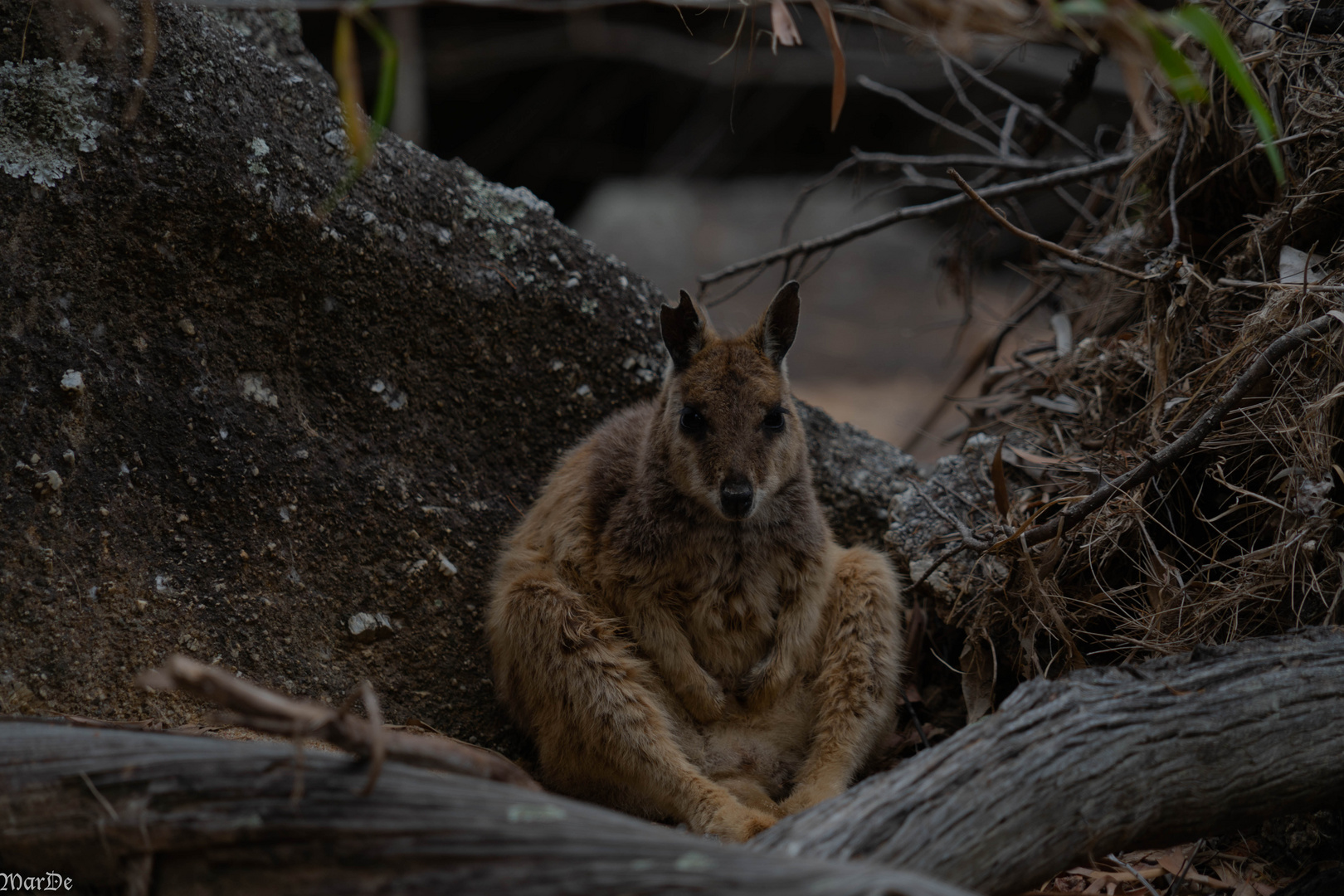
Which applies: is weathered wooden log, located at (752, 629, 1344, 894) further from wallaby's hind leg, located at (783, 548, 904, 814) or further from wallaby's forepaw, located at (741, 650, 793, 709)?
wallaby's forepaw, located at (741, 650, 793, 709)

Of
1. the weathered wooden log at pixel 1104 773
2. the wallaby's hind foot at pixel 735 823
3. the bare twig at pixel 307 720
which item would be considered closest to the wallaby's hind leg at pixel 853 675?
the wallaby's hind foot at pixel 735 823

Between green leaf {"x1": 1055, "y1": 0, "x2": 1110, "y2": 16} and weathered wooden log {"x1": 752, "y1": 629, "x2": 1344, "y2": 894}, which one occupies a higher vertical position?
green leaf {"x1": 1055, "y1": 0, "x2": 1110, "y2": 16}

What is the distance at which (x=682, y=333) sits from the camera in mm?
4676

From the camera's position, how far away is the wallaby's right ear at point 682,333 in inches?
181


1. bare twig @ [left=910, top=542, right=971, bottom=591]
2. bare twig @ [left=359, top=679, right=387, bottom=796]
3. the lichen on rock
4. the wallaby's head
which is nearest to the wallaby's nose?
the wallaby's head

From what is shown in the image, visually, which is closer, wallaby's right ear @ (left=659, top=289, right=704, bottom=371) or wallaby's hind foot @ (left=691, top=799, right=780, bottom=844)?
wallaby's hind foot @ (left=691, top=799, right=780, bottom=844)

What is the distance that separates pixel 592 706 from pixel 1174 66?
3.17 meters

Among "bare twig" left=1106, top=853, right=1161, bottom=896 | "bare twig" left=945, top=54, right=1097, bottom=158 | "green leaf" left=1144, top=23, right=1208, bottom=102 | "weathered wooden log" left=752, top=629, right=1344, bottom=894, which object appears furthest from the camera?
"bare twig" left=945, top=54, right=1097, bottom=158

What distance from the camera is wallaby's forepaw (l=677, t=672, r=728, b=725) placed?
4449 millimetres

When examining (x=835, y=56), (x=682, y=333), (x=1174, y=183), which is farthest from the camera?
(x=1174, y=183)

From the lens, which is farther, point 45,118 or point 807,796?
point 807,796

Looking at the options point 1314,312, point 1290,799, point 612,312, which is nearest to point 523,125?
point 612,312

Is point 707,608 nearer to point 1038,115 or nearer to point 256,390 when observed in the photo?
point 256,390

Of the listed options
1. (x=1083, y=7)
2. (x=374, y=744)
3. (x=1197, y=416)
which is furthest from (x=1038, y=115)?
(x=374, y=744)
